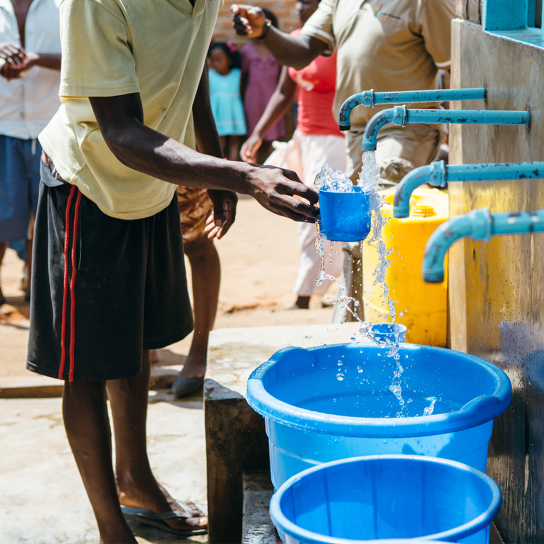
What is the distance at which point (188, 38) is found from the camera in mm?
2008

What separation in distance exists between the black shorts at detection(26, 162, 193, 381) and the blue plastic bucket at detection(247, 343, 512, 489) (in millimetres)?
504

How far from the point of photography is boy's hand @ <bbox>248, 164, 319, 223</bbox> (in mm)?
1525

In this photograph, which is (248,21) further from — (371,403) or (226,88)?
(226,88)

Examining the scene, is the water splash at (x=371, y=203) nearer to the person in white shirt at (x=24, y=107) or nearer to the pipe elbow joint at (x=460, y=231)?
the pipe elbow joint at (x=460, y=231)

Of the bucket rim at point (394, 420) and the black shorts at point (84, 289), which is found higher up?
the black shorts at point (84, 289)

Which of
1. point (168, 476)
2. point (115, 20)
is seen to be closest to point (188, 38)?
point (115, 20)

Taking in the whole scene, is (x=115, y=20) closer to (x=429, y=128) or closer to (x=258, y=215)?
(x=429, y=128)

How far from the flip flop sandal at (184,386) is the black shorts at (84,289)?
133 centimetres

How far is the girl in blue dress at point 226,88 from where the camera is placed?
9469 mm

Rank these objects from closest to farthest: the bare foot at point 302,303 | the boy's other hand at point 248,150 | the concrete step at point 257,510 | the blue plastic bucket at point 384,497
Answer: the blue plastic bucket at point 384,497 < the concrete step at point 257,510 < the boy's other hand at point 248,150 < the bare foot at point 302,303

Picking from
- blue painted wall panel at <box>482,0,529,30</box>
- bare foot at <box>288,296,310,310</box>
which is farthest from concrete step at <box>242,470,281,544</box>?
bare foot at <box>288,296,310,310</box>

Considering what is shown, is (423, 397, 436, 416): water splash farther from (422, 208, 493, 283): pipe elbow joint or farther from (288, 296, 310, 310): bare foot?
(288, 296, 310, 310): bare foot

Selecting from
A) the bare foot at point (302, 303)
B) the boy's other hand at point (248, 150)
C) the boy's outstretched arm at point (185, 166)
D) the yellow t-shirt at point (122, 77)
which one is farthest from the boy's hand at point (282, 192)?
the bare foot at point (302, 303)

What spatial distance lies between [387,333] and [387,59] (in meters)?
1.67
